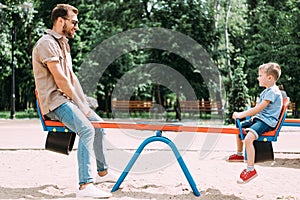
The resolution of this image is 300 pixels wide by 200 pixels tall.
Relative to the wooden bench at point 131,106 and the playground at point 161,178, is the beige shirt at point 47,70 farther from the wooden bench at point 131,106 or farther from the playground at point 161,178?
the wooden bench at point 131,106

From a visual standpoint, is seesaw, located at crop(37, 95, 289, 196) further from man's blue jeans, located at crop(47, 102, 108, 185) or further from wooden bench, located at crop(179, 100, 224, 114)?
wooden bench, located at crop(179, 100, 224, 114)

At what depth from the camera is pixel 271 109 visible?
485cm

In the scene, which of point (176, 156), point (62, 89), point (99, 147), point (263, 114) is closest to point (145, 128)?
point (176, 156)

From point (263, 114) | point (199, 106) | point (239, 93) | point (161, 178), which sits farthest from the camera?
point (199, 106)

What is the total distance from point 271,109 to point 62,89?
2220 millimetres

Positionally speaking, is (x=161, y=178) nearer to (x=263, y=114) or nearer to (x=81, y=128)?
(x=263, y=114)

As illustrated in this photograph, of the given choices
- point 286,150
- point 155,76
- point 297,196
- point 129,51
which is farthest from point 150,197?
point 129,51

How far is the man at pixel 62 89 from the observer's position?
169 inches

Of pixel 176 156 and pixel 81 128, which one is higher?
pixel 81 128

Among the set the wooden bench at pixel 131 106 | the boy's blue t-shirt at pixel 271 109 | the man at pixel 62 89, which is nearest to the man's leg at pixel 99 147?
the man at pixel 62 89

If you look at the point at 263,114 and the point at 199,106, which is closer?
the point at 263,114

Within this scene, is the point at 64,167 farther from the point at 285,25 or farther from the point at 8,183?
the point at 285,25

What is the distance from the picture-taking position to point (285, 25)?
2380 centimetres

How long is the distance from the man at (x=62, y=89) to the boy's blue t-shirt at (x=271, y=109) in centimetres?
183
